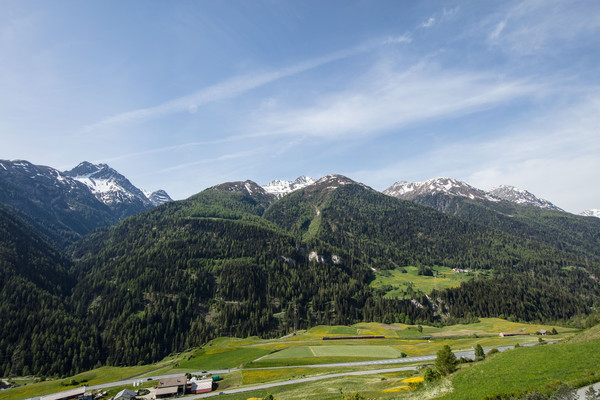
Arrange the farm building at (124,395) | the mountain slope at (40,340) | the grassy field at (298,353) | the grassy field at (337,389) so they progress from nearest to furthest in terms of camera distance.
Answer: the grassy field at (337,389) → the farm building at (124,395) → the grassy field at (298,353) → the mountain slope at (40,340)

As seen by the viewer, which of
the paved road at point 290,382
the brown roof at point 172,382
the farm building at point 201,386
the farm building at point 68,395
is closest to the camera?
the paved road at point 290,382

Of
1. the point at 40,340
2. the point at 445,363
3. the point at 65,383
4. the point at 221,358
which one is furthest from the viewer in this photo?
the point at 40,340

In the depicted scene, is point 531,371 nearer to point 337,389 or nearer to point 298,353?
point 337,389

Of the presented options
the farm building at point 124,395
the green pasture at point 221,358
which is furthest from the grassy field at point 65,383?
the farm building at point 124,395

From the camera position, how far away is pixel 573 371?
34281 millimetres

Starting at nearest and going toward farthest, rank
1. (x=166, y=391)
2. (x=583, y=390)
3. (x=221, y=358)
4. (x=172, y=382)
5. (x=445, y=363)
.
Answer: (x=583, y=390) < (x=445, y=363) < (x=166, y=391) < (x=172, y=382) < (x=221, y=358)

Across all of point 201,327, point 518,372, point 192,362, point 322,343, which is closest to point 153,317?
point 201,327

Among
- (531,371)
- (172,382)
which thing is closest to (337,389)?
(531,371)

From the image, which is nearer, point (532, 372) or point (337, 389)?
point (532, 372)

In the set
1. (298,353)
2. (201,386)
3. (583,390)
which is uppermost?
(583,390)

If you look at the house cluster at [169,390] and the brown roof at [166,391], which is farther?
the house cluster at [169,390]

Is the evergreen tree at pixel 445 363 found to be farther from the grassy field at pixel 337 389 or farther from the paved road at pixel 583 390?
the paved road at pixel 583 390

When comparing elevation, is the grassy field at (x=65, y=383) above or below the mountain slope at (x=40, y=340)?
below

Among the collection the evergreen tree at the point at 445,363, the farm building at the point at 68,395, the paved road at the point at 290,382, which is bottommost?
the farm building at the point at 68,395
